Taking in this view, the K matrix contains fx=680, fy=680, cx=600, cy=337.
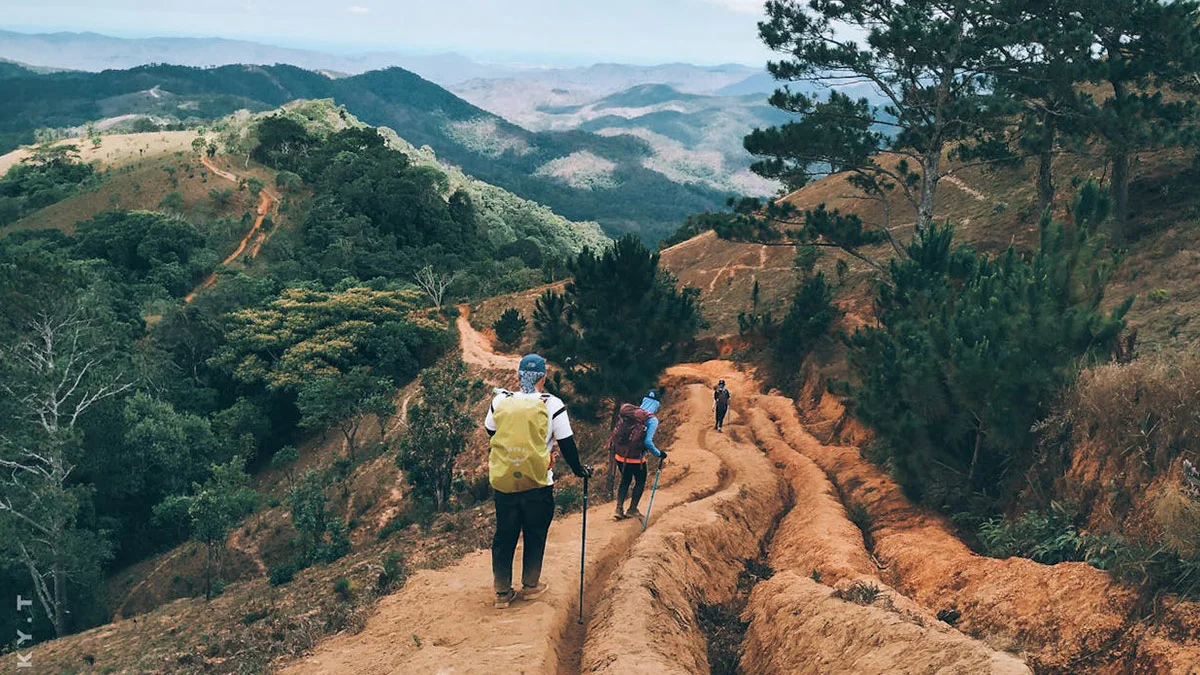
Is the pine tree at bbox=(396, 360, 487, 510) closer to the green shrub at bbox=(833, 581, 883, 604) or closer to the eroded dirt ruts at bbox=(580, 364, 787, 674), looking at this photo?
the eroded dirt ruts at bbox=(580, 364, 787, 674)

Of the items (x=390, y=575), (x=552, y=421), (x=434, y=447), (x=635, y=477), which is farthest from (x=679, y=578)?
(x=434, y=447)

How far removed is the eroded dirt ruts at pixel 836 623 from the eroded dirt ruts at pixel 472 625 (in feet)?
6.68

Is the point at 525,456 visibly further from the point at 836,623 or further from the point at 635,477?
the point at 635,477

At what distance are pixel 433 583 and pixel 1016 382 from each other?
340 inches

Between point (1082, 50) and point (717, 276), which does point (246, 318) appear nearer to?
point (717, 276)

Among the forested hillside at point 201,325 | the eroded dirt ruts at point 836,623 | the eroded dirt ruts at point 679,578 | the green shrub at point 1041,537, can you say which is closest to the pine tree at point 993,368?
the green shrub at point 1041,537

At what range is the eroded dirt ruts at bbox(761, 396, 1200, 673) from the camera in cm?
577

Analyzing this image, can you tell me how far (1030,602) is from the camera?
22.9ft

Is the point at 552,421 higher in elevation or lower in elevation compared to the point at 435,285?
higher

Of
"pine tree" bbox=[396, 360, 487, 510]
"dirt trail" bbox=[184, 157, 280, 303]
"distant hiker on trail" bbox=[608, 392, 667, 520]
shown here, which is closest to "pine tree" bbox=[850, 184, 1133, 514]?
"distant hiker on trail" bbox=[608, 392, 667, 520]

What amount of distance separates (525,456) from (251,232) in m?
87.6

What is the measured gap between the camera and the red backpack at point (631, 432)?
407 inches

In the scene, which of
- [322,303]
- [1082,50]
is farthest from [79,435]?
[1082,50]

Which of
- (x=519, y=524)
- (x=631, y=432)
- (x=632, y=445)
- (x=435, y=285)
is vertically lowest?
(x=435, y=285)
